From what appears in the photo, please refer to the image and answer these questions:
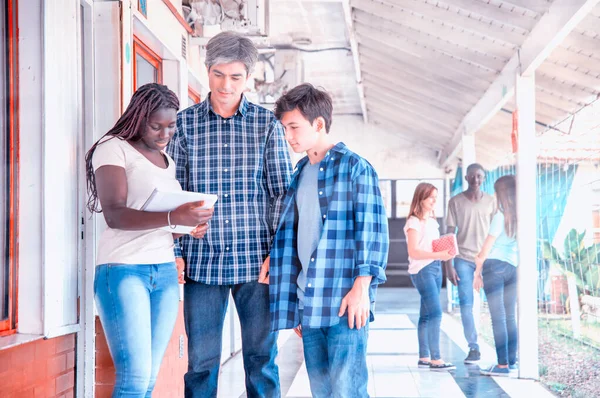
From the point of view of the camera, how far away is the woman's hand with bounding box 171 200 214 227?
1836 mm

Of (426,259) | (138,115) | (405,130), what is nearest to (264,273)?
(138,115)

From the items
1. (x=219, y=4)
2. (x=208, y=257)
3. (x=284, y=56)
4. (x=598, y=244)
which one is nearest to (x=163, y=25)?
(x=219, y=4)

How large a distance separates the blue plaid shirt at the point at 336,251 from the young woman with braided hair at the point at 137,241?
287mm

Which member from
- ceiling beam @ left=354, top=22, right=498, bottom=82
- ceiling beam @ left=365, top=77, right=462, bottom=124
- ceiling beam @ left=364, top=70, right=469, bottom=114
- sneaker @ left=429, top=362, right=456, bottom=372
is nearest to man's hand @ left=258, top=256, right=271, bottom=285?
sneaker @ left=429, top=362, right=456, bottom=372

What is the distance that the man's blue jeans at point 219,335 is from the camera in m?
2.04

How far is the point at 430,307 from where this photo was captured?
4.54 metres

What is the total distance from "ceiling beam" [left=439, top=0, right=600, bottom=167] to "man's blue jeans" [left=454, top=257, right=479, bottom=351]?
1266 millimetres

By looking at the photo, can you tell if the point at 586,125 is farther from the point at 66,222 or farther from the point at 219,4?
the point at 66,222

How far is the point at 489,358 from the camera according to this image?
5.09 metres

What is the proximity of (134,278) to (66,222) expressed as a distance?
524mm

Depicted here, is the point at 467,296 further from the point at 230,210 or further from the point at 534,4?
the point at 230,210

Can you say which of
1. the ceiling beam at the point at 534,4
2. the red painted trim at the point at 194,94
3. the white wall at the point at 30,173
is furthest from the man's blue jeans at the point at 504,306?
the white wall at the point at 30,173

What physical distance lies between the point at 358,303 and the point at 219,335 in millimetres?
446

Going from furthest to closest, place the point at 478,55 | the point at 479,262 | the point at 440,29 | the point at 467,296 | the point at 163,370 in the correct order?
1. the point at 478,55
2. the point at 440,29
3. the point at 467,296
4. the point at 479,262
5. the point at 163,370
